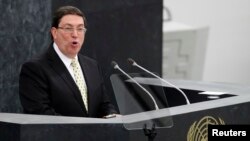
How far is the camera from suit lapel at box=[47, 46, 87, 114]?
5.50 metres

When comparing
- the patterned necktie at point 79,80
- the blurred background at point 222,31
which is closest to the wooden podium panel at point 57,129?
the patterned necktie at point 79,80

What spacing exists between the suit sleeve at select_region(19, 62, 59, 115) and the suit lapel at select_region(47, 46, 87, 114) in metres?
0.11

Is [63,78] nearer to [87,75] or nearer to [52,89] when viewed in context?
[52,89]

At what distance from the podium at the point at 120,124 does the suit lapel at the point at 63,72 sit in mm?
520

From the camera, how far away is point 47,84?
17.9 ft

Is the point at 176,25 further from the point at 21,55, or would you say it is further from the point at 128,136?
the point at 128,136

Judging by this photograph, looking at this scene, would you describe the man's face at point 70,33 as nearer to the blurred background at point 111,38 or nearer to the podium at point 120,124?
the podium at point 120,124

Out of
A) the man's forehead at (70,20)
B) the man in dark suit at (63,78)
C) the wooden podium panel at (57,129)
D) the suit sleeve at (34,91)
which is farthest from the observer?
the man's forehead at (70,20)

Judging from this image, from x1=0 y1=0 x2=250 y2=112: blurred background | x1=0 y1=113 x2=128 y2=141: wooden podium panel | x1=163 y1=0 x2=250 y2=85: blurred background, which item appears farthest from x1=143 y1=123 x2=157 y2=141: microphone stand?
x1=163 y1=0 x2=250 y2=85: blurred background

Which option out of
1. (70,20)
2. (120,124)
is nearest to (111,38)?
(70,20)

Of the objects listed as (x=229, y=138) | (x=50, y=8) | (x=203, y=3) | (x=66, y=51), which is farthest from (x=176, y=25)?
(x=229, y=138)

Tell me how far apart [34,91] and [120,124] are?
683 millimetres

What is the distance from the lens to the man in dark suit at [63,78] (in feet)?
17.8

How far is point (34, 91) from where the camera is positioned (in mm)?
5324
